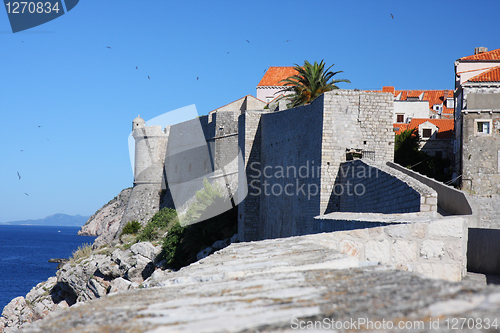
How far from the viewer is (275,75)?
48.4 metres

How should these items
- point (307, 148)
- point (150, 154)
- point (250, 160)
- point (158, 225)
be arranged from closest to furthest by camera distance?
point (307, 148) < point (250, 160) < point (158, 225) < point (150, 154)

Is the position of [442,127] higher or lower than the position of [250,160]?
higher

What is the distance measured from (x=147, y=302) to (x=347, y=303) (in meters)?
0.94

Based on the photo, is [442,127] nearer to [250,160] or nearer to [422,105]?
[422,105]

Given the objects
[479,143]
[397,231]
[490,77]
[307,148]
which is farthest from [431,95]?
[397,231]

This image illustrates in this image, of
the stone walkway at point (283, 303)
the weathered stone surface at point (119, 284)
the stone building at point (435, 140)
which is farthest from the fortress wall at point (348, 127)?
the stone building at point (435, 140)

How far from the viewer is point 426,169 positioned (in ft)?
74.1

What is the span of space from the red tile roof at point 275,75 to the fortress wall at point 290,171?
30.5 metres

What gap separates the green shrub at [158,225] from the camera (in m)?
26.5

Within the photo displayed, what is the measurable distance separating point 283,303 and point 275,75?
47553 mm

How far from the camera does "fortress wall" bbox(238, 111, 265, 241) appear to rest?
18172mm

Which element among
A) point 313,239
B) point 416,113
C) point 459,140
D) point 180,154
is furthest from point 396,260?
point 416,113

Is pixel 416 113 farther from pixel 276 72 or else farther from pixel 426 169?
pixel 276 72

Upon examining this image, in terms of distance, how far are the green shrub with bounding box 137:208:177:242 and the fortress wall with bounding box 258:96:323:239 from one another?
9.74m
